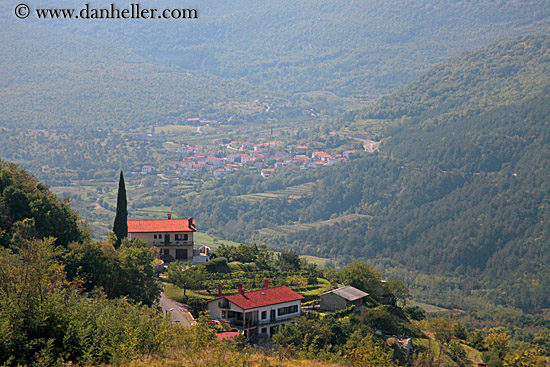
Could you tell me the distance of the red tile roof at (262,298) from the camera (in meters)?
32.6

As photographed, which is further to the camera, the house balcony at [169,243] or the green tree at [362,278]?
the house balcony at [169,243]

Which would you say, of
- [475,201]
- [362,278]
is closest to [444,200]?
[475,201]

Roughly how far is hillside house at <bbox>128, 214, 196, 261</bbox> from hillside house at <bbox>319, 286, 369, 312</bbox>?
11.8m

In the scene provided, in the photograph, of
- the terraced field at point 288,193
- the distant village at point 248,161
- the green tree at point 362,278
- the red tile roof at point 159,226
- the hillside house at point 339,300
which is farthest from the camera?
the distant village at point 248,161

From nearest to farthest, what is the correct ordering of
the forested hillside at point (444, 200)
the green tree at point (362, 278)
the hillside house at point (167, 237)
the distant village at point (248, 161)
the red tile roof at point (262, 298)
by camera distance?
1. the red tile roof at point (262, 298)
2. the green tree at point (362, 278)
3. the hillside house at point (167, 237)
4. the forested hillside at point (444, 200)
5. the distant village at point (248, 161)

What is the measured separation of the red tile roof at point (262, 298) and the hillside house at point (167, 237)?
12.8 m

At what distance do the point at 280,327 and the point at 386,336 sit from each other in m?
6.89

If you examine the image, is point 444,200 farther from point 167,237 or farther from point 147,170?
point 167,237

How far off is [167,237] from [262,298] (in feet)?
47.0

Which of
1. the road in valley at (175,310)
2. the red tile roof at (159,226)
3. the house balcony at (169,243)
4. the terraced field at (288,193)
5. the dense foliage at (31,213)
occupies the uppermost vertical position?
the dense foliage at (31,213)

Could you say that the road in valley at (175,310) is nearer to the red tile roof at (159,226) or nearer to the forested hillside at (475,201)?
the red tile roof at (159,226)

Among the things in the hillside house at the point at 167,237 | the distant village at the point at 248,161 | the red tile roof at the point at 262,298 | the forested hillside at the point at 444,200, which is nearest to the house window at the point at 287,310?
the red tile roof at the point at 262,298

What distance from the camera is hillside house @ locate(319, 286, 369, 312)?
3859cm

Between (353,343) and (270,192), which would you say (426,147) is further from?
(353,343)
